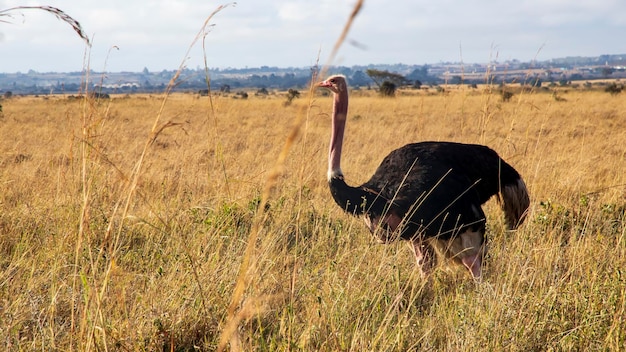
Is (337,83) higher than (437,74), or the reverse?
(437,74)

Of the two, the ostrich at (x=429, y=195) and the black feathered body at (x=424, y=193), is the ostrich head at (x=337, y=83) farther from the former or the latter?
the black feathered body at (x=424, y=193)

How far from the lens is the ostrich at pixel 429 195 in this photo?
3.81 metres

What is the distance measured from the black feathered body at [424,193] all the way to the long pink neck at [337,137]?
0.07 metres

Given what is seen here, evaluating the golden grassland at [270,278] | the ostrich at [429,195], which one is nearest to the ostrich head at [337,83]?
the ostrich at [429,195]

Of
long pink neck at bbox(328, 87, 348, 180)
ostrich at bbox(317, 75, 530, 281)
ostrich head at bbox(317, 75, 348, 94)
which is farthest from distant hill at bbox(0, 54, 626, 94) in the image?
ostrich at bbox(317, 75, 530, 281)

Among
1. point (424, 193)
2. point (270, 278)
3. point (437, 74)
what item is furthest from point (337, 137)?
point (437, 74)

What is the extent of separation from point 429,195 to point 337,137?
0.72 m

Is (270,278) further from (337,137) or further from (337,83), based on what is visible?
(337,83)

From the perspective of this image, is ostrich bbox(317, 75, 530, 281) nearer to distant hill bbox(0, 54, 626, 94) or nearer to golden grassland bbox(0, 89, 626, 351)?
golden grassland bbox(0, 89, 626, 351)

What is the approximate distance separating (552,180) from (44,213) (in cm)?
460

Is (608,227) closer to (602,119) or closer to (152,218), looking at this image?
(152,218)

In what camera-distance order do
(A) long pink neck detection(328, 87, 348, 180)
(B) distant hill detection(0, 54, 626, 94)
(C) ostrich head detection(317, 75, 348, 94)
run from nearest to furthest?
(B) distant hill detection(0, 54, 626, 94), (A) long pink neck detection(328, 87, 348, 180), (C) ostrich head detection(317, 75, 348, 94)

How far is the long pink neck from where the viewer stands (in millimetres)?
4125

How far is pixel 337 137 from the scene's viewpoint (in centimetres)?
419
